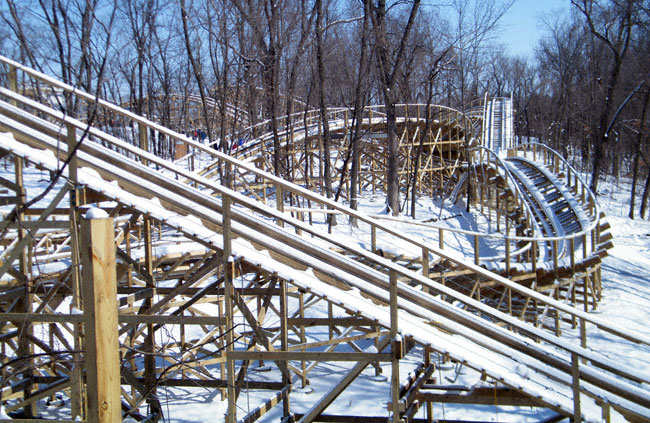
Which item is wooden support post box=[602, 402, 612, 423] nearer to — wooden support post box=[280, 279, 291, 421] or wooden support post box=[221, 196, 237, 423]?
wooden support post box=[280, 279, 291, 421]

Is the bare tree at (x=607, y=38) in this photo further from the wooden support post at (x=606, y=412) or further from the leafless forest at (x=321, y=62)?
the wooden support post at (x=606, y=412)

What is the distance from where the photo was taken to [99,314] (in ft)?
8.59

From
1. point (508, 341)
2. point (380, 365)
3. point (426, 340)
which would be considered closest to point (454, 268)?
point (380, 365)

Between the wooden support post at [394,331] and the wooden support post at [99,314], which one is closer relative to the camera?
the wooden support post at [99,314]

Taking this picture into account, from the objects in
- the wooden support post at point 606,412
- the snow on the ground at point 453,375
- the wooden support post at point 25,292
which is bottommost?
the snow on the ground at point 453,375

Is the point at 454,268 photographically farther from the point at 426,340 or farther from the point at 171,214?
the point at 171,214

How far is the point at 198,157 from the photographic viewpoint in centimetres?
3105

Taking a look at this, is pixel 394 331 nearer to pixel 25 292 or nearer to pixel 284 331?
pixel 284 331

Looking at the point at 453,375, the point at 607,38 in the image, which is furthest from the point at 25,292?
the point at 607,38

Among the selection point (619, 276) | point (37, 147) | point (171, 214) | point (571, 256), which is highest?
point (37, 147)

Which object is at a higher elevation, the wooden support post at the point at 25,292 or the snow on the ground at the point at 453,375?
the wooden support post at the point at 25,292

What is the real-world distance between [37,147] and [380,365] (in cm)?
622

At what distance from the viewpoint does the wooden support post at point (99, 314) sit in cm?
261

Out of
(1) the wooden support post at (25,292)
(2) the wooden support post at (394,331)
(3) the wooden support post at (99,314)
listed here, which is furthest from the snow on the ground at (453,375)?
(3) the wooden support post at (99,314)
